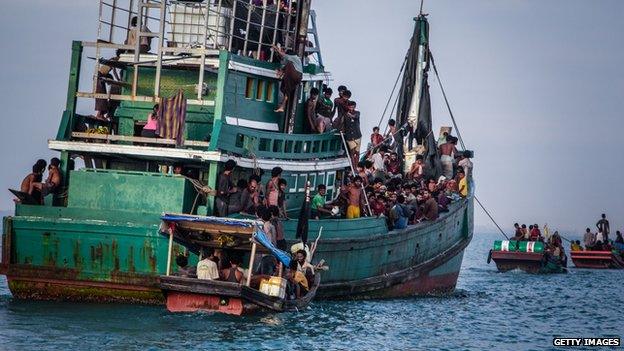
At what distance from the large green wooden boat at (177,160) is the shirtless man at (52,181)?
0.65 feet

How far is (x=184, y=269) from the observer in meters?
24.9

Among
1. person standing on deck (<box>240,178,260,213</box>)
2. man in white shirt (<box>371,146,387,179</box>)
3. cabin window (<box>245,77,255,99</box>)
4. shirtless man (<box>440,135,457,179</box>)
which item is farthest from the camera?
shirtless man (<box>440,135,457,179</box>)

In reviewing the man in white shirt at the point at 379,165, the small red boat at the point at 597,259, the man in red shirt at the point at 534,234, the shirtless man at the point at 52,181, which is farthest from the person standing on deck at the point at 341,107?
the small red boat at the point at 597,259

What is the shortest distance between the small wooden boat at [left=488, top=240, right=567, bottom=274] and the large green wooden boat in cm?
2136

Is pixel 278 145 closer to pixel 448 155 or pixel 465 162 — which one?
pixel 448 155

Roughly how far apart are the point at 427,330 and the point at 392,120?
13571 mm

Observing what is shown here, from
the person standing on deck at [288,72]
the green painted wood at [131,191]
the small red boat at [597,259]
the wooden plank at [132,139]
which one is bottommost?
the small red boat at [597,259]

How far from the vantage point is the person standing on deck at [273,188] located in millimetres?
27016

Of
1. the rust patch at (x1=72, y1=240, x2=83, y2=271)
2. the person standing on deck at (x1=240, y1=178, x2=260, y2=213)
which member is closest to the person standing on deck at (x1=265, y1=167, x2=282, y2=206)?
the person standing on deck at (x1=240, y1=178, x2=260, y2=213)

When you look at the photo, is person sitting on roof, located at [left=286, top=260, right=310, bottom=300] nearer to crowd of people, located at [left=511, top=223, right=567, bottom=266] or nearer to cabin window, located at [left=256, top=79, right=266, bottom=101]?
cabin window, located at [left=256, top=79, right=266, bottom=101]

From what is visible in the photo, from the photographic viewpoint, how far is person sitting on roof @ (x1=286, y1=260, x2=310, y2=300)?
25.3 meters

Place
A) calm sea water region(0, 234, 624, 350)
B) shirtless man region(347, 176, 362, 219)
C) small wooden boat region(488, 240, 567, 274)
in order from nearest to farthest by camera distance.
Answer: calm sea water region(0, 234, 624, 350)
shirtless man region(347, 176, 362, 219)
small wooden boat region(488, 240, 567, 274)

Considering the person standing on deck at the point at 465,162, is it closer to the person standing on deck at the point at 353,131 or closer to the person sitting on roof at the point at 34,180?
the person standing on deck at the point at 353,131

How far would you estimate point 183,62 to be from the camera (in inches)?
1089
